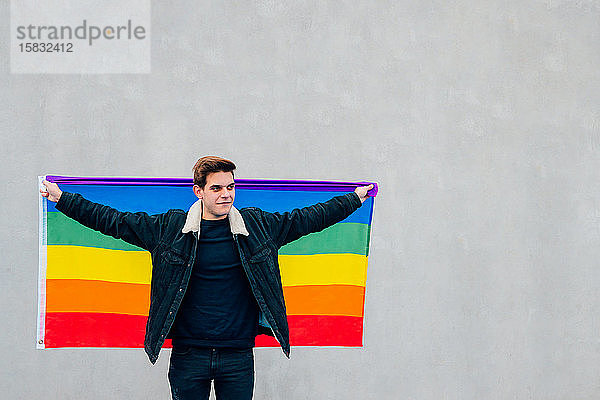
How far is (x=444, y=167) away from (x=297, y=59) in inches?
35.8

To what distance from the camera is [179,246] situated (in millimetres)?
2379

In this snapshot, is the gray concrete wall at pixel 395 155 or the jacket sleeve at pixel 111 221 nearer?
the jacket sleeve at pixel 111 221

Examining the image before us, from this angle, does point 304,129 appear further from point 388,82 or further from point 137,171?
point 137,171

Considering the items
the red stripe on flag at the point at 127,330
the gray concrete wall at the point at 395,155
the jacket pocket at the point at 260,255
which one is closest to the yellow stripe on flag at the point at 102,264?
the red stripe on flag at the point at 127,330

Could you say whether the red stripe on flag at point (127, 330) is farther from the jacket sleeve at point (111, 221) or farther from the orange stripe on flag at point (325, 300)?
the jacket sleeve at point (111, 221)

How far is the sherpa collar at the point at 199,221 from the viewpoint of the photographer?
236 cm

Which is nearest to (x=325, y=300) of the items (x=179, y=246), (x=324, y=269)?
(x=324, y=269)

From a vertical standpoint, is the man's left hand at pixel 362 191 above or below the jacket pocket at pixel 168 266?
above

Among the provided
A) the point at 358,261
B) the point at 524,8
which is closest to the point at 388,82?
the point at 524,8

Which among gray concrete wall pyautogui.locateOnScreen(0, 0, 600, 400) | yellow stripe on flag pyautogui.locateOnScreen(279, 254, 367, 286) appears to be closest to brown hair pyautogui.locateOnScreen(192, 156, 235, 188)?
yellow stripe on flag pyautogui.locateOnScreen(279, 254, 367, 286)

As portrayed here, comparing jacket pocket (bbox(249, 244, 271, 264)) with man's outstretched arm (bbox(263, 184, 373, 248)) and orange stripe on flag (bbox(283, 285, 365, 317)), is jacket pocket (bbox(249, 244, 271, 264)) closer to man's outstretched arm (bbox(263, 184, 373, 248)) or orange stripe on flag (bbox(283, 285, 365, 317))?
man's outstretched arm (bbox(263, 184, 373, 248))

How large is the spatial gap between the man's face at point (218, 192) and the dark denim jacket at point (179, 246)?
5cm

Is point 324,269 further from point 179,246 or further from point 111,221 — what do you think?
point 111,221

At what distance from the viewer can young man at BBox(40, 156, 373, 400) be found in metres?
2.37
